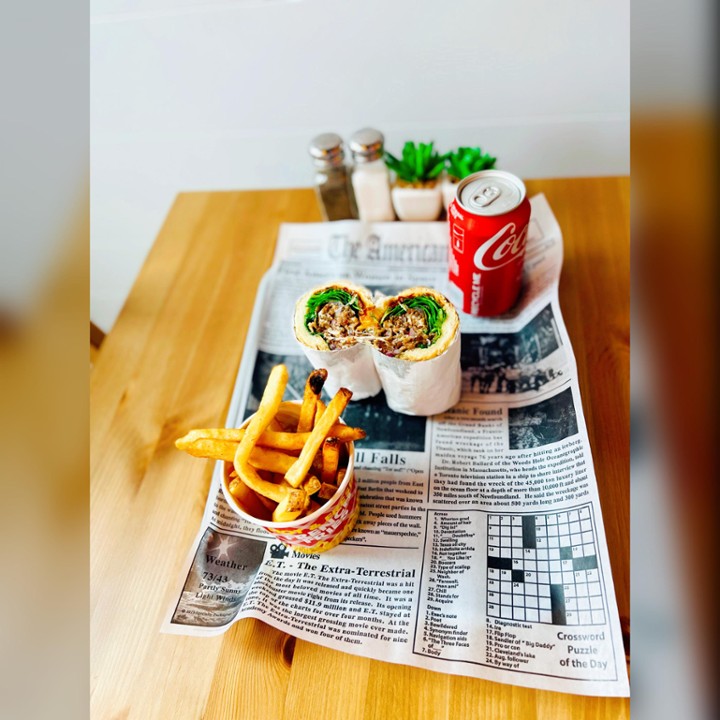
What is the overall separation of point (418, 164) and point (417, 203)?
0.05 m

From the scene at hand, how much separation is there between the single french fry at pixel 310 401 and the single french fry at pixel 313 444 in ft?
0.10

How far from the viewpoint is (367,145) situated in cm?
79

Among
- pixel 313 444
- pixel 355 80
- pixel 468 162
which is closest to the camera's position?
pixel 313 444

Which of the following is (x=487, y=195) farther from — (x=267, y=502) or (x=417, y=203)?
(x=267, y=502)

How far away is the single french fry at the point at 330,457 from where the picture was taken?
56 cm

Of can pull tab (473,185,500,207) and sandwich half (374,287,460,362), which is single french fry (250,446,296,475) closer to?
sandwich half (374,287,460,362)

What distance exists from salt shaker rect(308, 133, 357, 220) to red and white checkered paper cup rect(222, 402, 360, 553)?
369mm

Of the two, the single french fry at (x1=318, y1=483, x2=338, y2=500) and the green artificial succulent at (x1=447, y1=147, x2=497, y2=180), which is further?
the green artificial succulent at (x1=447, y1=147, x2=497, y2=180)

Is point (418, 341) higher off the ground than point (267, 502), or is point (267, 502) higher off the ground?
point (418, 341)

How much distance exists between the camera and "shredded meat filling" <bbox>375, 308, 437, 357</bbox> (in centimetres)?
61

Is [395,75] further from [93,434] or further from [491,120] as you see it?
[93,434]

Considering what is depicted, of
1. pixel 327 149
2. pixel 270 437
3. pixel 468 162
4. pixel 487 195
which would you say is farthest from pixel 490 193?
pixel 270 437

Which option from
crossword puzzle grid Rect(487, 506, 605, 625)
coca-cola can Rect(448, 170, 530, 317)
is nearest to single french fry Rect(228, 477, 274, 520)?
crossword puzzle grid Rect(487, 506, 605, 625)
